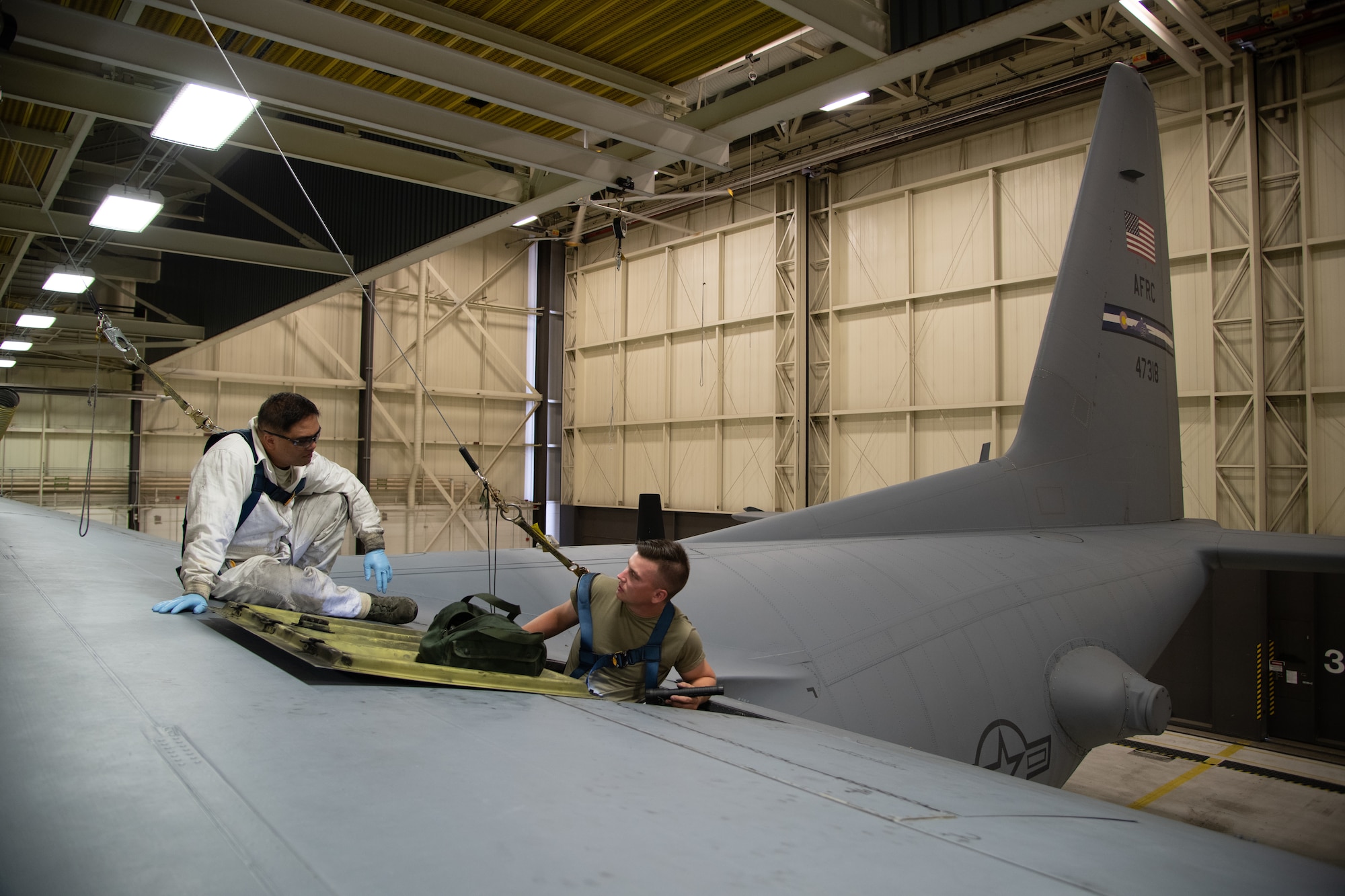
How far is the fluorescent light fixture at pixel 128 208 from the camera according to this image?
302 inches

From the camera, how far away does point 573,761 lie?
1.79 meters

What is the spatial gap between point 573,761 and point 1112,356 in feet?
24.9

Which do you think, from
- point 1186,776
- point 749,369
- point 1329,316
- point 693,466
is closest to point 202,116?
point 1186,776

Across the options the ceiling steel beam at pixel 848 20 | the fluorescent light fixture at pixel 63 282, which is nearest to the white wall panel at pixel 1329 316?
the ceiling steel beam at pixel 848 20

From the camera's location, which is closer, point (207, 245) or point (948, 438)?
point (207, 245)

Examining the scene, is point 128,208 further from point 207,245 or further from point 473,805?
Answer: point 473,805

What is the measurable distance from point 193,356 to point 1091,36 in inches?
843

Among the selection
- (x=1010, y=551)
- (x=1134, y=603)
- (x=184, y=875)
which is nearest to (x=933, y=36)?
(x=1010, y=551)

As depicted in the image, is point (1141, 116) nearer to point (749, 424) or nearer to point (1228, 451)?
point (1228, 451)

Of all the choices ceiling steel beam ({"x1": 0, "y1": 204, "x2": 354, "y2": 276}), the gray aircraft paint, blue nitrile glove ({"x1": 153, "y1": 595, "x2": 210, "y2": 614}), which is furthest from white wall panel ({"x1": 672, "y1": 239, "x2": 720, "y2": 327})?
blue nitrile glove ({"x1": 153, "y1": 595, "x2": 210, "y2": 614})

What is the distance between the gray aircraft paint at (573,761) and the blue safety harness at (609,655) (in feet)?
1.83

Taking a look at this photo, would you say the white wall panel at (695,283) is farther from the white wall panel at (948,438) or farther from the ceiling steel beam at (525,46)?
the ceiling steel beam at (525,46)

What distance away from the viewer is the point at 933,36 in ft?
15.5

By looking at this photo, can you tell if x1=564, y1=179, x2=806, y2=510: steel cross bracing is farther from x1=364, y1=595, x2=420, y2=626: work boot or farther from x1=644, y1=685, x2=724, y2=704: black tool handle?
x1=644, y1=685, x2=724, y2=704: black tool handle
